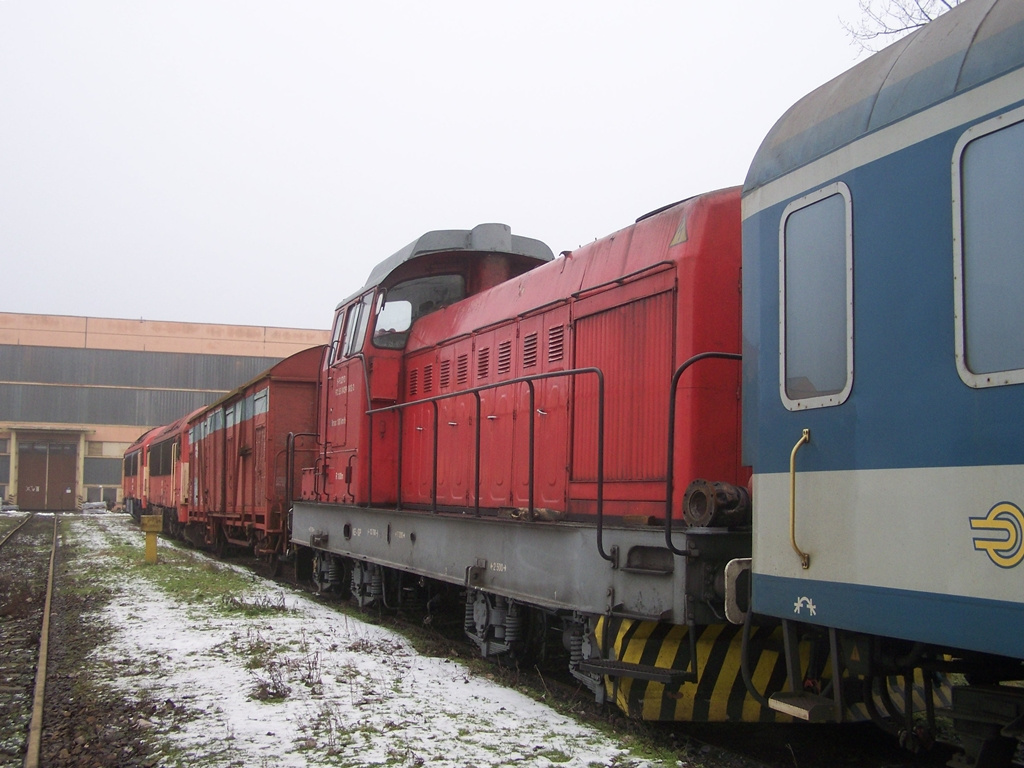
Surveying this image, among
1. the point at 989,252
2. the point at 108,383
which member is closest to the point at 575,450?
the point at 989,252

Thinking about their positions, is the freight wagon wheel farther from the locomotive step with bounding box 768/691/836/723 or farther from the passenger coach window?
the passenger coach window

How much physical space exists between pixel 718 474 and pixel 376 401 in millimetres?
4886

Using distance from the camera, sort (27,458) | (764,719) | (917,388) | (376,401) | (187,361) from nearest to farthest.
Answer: (917,388), (764,719), (376,401), (27,458), (187,361)

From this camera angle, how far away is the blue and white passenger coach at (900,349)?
9.71 ft

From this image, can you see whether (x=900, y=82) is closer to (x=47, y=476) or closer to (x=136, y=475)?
(x=136, y=475)

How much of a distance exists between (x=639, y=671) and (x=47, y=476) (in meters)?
51.1

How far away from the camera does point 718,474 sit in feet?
17.3

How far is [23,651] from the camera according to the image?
8.12 meters

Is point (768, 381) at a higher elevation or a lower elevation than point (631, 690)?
higher

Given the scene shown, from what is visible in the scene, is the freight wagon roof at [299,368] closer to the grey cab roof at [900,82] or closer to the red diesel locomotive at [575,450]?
the red diesel locomotive at [575,450]

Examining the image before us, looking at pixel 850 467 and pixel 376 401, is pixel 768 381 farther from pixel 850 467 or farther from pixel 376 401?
pixel 376 401

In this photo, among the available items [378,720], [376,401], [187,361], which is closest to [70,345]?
[187,361]

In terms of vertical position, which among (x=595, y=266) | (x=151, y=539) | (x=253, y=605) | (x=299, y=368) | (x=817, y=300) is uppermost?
(x=595, y=266)

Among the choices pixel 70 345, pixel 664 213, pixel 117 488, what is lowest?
pixel 117 488
